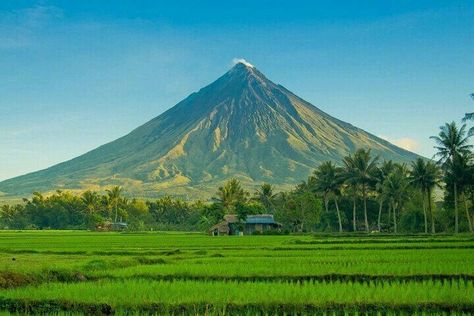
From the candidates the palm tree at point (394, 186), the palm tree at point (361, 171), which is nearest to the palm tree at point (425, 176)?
the palm tree at point (394, 186)

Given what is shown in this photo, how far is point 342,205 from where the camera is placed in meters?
81.0

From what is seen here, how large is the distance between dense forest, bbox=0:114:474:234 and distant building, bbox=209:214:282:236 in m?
1.28

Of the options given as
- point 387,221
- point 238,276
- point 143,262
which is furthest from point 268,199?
point 238,276

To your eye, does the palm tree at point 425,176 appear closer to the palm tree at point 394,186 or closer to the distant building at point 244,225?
the palm tree at point 394,186

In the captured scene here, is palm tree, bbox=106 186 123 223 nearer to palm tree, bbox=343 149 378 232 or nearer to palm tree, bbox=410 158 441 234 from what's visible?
palm tree, bbox=343 149 378 232

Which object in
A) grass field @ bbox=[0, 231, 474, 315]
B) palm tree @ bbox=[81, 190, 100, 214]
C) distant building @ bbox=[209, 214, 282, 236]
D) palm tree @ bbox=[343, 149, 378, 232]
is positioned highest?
palm tree @ bbox=[343, 149, 378, 232]

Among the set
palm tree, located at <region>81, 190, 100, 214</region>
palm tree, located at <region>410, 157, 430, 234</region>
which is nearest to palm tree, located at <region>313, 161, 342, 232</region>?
palm tree, located at <region>410, 157, 430, 234</region>

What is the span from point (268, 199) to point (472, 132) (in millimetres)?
62403

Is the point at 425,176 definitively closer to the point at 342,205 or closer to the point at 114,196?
the point at 342,205

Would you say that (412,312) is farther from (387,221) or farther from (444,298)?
(387,221)

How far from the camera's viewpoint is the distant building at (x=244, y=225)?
76.4 metres

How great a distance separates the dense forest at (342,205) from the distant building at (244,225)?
1.28 metres

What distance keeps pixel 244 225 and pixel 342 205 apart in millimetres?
13653

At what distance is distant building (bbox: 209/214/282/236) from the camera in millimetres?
76438
